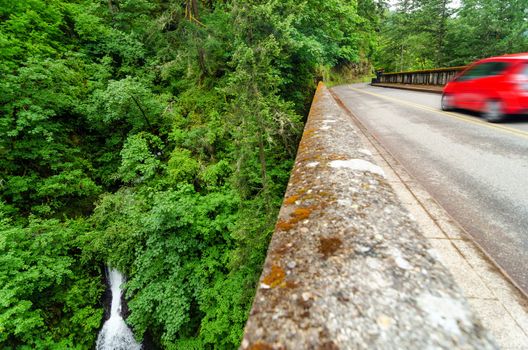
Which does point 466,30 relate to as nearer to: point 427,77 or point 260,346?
point 427,77

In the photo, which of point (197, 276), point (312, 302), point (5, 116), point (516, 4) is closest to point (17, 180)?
point (5, 116)

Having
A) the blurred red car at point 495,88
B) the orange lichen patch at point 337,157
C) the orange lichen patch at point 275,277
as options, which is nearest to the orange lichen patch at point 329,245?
the orange lichen patch at point 275,277

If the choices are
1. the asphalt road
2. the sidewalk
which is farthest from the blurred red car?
the sidewalk

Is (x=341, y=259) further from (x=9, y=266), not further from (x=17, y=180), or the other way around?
(x=17, y=180)

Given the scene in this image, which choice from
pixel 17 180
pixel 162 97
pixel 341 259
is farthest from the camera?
pixel 162 97

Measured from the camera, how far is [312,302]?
3.50 feet

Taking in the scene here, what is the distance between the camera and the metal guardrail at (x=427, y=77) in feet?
52.2

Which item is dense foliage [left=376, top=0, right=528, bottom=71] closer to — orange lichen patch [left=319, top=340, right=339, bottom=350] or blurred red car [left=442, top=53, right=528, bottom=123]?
blurred red car [left=442, top=53, right=528, bottom=123]

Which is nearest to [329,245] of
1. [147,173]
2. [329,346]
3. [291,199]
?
[329,346]

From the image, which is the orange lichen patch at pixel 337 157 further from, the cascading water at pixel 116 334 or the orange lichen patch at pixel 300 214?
the cascading water at pixel 116 334

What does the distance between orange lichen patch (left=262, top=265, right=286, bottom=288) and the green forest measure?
3.50 meters

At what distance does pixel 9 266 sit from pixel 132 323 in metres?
3.36

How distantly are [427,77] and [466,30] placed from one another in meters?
16.1

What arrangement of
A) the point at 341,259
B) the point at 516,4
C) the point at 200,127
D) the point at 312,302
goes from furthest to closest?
the point at 516,4 < the point at 200,127 < the point at 341,259 < the point at 312,302
